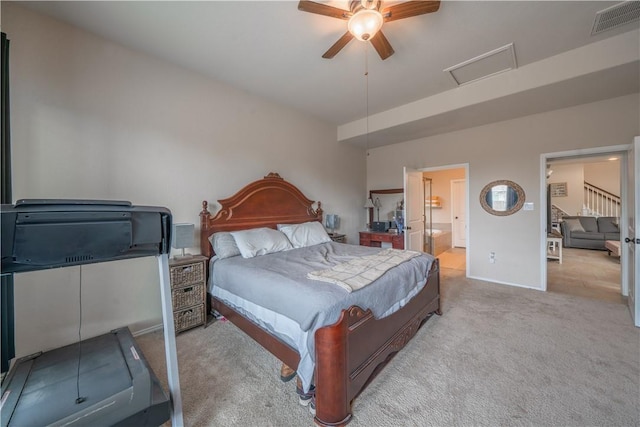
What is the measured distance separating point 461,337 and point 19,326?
3.76 m

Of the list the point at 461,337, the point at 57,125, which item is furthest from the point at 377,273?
the point at 57,125

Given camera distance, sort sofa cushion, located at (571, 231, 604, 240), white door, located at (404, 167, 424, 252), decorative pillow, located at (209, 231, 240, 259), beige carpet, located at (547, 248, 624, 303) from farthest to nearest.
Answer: sofa cushion, located at (571, 231, 604, 240), white door, located at (404, 167, 424, 252), beige carpet, located at (547, 248, 624, 303), decorative pillow, located at (209, 231, 240, 259)

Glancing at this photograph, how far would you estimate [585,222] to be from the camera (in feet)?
20.8

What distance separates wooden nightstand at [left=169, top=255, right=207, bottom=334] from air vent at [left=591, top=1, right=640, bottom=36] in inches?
172

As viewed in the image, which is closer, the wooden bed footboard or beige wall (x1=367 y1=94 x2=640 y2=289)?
the wooden bed footboard

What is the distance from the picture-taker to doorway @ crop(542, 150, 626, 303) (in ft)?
11.6

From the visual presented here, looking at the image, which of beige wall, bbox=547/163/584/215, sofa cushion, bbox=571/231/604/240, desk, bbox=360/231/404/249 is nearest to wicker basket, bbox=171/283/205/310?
desk, bbox=360/231/404/249

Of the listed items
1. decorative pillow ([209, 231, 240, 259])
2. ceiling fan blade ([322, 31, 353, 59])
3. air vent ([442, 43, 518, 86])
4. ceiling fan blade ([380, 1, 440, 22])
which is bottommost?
decorative pillow ([209, 231, 240, 259])

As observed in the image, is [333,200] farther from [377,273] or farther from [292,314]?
[292,314]

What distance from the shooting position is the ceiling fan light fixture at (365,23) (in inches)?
67.0

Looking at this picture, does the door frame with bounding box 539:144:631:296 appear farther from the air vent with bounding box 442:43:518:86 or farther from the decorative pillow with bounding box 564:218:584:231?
the decorative pillow with bounding box 564:218:584:231

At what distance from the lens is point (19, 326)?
1876mm

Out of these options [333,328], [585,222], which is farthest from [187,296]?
[585,222]

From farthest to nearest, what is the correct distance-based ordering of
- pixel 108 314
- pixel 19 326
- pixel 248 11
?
1. pixel 108 314
2. pixel 248 11
3. pixel 19 326
